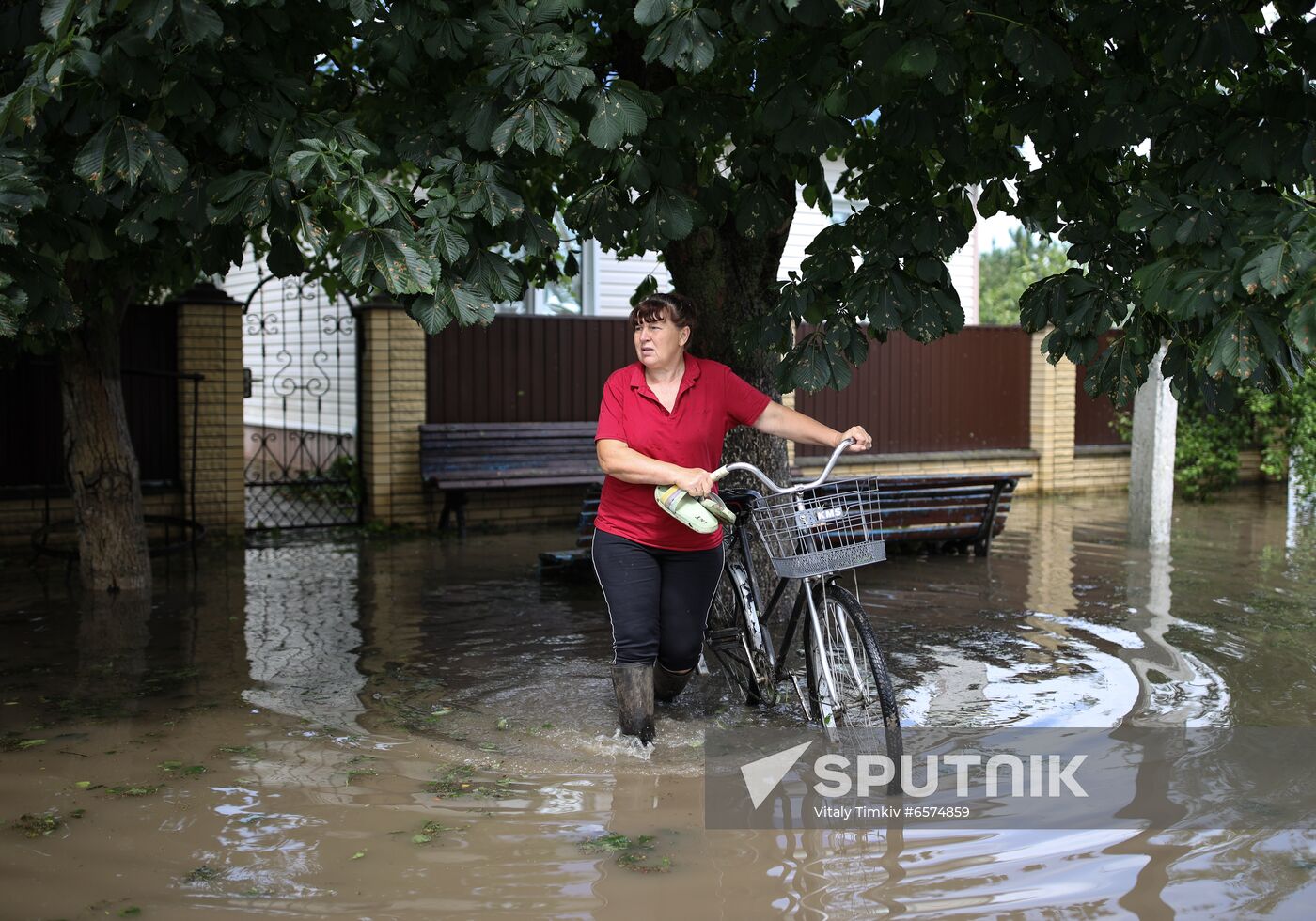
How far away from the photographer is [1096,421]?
16234 mm

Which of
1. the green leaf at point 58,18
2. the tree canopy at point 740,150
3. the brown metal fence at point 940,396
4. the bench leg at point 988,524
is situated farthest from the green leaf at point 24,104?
the brown metal fence at point 940,396

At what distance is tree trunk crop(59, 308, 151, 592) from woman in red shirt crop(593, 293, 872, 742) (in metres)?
4.53

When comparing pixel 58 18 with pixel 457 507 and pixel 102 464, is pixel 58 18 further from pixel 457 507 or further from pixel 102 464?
pixel 457 507

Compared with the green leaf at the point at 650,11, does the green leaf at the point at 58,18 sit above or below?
below

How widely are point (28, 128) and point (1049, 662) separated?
5.05 m

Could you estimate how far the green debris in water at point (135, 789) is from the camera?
4.50m

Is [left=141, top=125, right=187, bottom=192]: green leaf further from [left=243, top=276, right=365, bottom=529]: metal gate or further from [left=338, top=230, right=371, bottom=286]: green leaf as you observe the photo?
[left=243, top=276, right=365, bottom=529]: metal gate

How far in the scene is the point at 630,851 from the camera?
402cm

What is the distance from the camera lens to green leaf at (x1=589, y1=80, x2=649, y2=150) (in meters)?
4.61

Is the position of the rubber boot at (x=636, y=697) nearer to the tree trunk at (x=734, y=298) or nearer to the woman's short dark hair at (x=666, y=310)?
the woman's short dark hair at (x=666, y=310)

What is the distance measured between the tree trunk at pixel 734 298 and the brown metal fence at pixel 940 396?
7.40 metres

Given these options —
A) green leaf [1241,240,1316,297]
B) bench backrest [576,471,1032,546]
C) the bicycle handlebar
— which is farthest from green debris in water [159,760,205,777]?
bench backrest [576,471,1032,546]

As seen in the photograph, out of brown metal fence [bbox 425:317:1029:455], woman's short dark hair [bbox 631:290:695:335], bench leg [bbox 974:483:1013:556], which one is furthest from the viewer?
brown metal fence [bbox 425:317:1029:455]

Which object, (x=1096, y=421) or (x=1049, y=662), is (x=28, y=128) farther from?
(x=1096, y=421)
